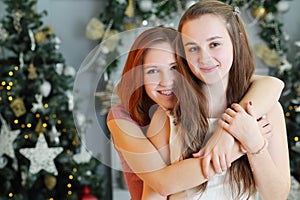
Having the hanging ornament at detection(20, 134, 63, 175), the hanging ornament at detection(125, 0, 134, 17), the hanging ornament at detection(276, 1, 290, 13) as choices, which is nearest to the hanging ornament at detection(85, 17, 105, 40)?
the hanging ornament at detection(125, 0, 134, 17)

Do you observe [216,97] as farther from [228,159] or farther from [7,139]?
[7,139]

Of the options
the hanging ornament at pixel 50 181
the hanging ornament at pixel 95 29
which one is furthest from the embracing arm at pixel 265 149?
the hanging ornament at pixel 95 29

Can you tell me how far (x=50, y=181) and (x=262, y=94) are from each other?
6.74 feet

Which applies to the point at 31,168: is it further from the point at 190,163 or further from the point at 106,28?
the point at 190,163

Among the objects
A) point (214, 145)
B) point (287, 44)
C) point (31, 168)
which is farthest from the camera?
point (287, 44)

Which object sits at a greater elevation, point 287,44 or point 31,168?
point 287,44

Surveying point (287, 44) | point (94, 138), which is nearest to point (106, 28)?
point (287, 44)

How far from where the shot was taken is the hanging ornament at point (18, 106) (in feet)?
8.65

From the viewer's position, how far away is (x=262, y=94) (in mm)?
842

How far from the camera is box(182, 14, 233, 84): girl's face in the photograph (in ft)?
2.64

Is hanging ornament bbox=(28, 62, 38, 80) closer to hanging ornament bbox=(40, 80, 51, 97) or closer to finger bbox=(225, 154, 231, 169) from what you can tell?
hanging ornament bbox=(40, 80, 51, 97)

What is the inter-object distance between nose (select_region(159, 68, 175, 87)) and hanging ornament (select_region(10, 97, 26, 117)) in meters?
1.96

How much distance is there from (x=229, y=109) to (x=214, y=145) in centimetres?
6

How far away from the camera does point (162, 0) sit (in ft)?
9.36
